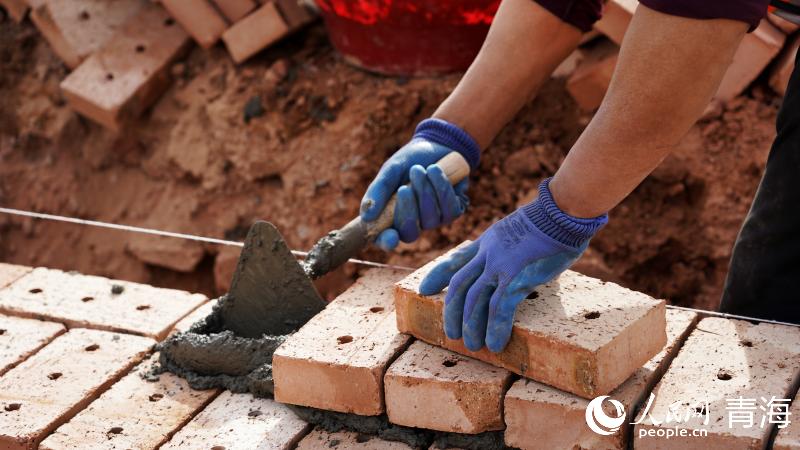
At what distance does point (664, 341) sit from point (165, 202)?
11.8 ft

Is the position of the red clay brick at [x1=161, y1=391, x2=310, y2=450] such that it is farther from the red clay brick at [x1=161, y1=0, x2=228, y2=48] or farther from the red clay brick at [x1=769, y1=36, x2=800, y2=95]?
the red clay brick at [x1=161, y1=0, x2=228, y2=48]

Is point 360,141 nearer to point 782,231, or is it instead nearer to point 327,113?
point 327,113

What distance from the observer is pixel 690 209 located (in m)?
4.91

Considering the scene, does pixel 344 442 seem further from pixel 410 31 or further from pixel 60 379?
pixel 410 31

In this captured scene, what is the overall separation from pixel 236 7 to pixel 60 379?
9.52 ft

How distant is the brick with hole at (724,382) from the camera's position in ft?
7.80

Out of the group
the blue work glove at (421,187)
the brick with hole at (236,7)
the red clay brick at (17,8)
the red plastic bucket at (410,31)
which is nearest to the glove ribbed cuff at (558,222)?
the blue work glove at (421,187)

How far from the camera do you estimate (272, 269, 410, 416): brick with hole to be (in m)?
2.70

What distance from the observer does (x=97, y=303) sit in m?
3.44

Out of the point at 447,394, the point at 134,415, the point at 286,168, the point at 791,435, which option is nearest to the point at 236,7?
the point at 286,168

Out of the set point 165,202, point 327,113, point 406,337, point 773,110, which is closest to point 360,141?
point 327,113

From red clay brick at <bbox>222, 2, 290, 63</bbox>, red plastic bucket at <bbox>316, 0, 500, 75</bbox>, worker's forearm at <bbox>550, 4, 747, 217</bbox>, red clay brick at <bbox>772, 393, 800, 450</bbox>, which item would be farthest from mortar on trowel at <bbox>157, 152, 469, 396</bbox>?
red clay brick at <bbox>222, 2, 290, 63</bbox>

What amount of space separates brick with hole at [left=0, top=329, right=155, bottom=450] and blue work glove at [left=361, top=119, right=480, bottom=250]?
85 cm

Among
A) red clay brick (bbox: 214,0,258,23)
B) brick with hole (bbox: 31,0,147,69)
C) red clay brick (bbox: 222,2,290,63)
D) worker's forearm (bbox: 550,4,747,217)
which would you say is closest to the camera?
worker's forearm (bbox: 550,4,747,217)
